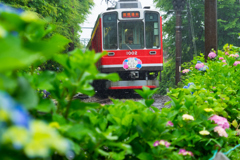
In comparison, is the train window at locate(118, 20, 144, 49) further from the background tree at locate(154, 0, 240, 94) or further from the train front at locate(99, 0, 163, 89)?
the background tree at locate(154, 0, 240, 94)

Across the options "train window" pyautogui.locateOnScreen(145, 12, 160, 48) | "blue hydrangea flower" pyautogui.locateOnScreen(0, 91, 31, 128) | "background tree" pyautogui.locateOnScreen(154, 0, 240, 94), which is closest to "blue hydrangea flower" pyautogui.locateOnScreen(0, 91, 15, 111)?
"blue hydrangea flower" pyautogui.locateOnScreen(0, 91, 31, 128)

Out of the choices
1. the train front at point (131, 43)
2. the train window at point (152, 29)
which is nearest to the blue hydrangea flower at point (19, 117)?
the train front at point (131, 43)

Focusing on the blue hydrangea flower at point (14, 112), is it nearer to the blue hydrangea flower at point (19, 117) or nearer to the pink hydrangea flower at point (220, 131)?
the blue hydrangea flower at point (19, 117)

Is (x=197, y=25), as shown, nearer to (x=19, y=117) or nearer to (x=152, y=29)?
(x=152, y=29)

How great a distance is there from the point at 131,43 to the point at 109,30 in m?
0.98

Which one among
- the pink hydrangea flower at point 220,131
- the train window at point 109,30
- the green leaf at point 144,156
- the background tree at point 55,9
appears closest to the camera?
the green leaf at point 144,156

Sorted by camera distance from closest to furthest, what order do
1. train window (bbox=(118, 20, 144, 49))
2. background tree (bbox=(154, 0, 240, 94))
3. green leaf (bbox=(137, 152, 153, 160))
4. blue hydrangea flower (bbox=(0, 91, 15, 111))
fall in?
blue hydrangea flower (bbox=(0, 91, 15, 111)) → green leaf (bbox=(137, 152, 153, 160)) → train window (bbox=(118, 20, 144, 49)) → background tree (bbox=(154, 0, 240, 94))

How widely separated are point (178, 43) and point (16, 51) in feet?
55.0

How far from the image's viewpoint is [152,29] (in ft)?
35.3

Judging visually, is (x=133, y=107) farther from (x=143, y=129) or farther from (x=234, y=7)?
(x=234, y=7)

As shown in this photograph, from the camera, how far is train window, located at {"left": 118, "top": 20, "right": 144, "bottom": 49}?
10.8 metres

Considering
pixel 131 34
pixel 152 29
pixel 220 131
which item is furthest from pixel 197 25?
pixel 220 131

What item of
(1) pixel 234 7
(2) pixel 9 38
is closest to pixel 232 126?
(2) pixel 9 38

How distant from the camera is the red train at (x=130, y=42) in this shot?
35.0 feet
